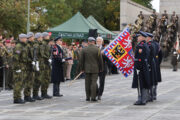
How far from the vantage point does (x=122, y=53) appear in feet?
54.4

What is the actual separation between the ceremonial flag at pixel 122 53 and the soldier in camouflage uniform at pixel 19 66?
2602mm

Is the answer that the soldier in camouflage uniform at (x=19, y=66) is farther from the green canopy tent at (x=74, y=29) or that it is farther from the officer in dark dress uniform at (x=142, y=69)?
the green canopy tent at (x=74, y=29)

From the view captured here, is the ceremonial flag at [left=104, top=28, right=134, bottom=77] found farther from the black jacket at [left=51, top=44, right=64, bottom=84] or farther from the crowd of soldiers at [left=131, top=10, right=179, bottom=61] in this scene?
the crowd of soldiers at [left=131, top=10, right=179, bottom=61]

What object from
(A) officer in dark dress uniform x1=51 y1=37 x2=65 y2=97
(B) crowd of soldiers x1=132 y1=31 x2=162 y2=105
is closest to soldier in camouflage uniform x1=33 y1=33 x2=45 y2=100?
(A) officer in dark dress uniform x1=51 y1=37 x2=65 y2=97

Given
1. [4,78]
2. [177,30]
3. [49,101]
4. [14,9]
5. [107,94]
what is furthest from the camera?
[177,30]

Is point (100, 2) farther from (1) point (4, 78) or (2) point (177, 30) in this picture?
(1) point (4, 78)

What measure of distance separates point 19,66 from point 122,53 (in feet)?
11.0

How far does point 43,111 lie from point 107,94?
5.37m

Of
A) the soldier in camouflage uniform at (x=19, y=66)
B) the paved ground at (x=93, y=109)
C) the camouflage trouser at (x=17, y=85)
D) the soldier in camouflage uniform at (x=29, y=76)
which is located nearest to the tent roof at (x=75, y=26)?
the paved ground at (x=93, y=109)

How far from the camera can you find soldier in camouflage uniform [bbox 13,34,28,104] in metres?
15.1

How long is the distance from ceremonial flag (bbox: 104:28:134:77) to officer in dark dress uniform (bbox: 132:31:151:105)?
5.05 feet

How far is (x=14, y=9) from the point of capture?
40469mm

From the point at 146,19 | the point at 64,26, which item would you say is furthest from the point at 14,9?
the point at 146,19

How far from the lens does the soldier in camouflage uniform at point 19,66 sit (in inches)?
596
